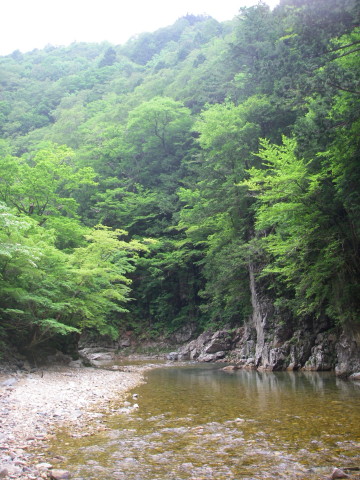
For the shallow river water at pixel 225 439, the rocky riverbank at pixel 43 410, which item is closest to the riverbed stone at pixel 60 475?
the rocky riverbank at pixel 43 410

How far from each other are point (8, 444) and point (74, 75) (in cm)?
7089

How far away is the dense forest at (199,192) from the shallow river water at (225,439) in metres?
5.24

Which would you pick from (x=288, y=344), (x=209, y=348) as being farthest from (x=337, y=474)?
(x=209, y=348)

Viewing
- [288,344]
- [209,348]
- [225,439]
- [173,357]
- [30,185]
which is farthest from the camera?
[173,357]

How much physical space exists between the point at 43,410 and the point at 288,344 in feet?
41.3

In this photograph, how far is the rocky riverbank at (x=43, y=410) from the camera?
14.8 ft

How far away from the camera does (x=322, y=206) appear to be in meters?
12.6

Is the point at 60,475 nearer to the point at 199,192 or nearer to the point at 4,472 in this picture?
the point at 4,472

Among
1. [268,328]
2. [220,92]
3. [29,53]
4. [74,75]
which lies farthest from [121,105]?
[29,53]

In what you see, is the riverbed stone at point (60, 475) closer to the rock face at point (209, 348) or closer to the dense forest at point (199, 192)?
the dense forest at point (199, 192)

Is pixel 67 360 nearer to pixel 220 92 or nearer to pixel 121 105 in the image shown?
pixel 220 92

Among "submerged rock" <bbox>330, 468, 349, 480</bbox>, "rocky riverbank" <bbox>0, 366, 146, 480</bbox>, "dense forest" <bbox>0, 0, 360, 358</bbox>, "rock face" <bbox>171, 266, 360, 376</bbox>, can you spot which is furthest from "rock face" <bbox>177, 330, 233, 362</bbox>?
"submerged rock" <bbox>330, 468, 349, 480</bbox>

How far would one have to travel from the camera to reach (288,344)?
17.2m

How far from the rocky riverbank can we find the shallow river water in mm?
358
